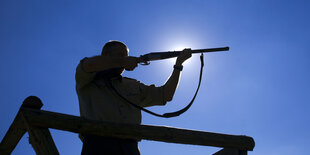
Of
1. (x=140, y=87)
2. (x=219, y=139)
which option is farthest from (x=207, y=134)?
(x=140, y=87)

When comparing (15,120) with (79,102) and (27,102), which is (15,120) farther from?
(79,102)

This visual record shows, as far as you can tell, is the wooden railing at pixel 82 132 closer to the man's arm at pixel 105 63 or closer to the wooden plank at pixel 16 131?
the wooden plank at pixel 16 131

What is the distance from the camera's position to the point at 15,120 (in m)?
3.41

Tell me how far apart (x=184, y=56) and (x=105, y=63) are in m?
1.49

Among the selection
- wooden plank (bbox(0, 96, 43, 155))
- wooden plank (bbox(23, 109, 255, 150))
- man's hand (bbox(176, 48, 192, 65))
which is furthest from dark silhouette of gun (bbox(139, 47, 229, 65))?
wooden plank (bbox(0, 96, 43, 155))

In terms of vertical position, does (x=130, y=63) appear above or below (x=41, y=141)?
above

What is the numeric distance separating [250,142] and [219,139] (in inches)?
14.7

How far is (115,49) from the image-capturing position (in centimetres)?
464

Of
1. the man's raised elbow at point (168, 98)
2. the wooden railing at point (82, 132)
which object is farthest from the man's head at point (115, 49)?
the wooden railing at point (82, 132)

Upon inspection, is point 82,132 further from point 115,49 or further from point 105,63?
point 115,49

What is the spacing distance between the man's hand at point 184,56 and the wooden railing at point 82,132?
5.29 ft

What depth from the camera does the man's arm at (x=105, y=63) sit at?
4223mm

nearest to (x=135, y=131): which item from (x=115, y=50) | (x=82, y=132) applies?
(x=82, y=132)

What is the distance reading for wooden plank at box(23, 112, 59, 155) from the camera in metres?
3.27
